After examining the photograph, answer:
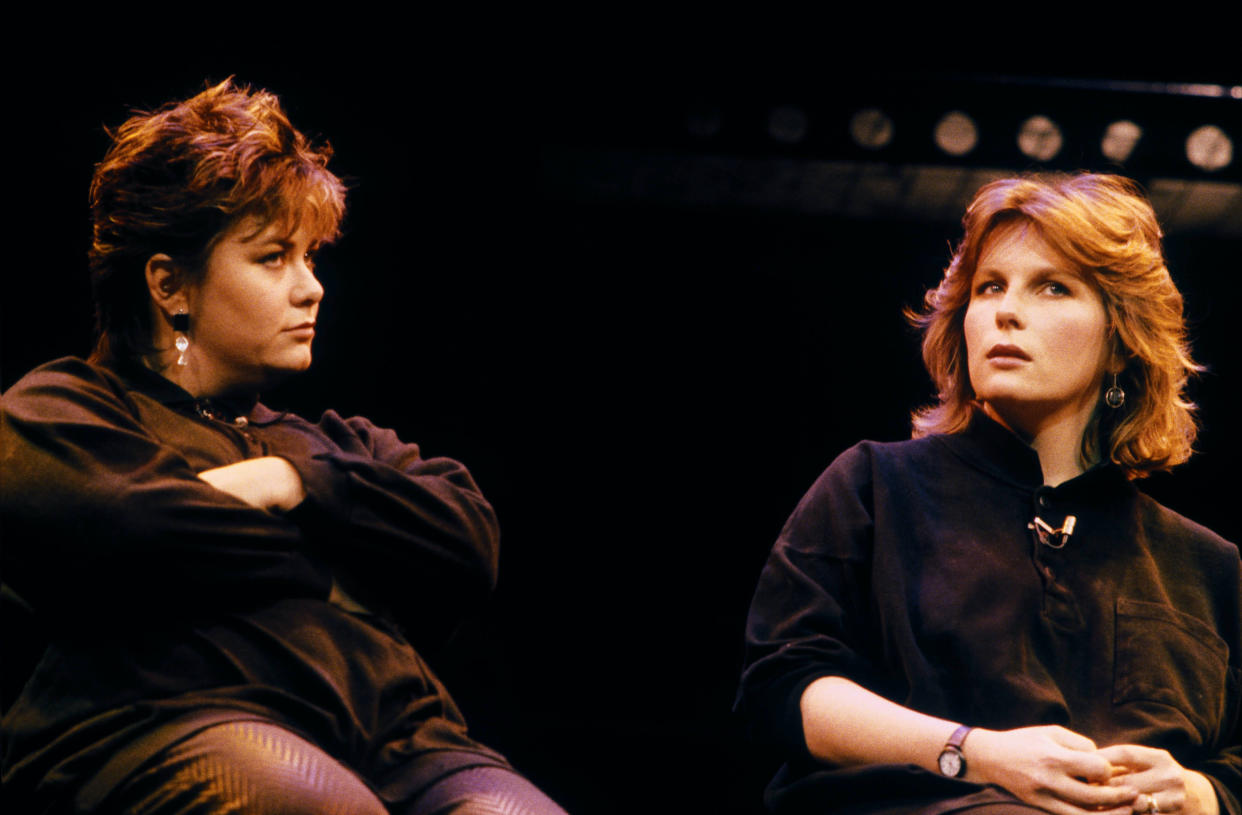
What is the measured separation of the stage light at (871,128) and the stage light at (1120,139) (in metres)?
0.49

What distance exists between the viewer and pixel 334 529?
1670 millimetres

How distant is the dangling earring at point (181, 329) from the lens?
1.83 m

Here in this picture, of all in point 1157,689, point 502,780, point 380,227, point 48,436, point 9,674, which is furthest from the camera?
point 380,227

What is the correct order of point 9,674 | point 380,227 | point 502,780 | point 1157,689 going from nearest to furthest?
point 502,780 → point 1157,689 → point 9,674 → point 380,227

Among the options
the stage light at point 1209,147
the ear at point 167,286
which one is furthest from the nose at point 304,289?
the stage light at point 1209,147

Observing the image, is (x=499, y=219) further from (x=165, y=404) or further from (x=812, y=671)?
(x=812, y=671)

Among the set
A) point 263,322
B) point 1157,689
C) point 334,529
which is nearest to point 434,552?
point 334,529

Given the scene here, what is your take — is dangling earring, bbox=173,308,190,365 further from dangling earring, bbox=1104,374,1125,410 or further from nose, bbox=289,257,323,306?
dangling earring, bbox=1104,374,1125,410

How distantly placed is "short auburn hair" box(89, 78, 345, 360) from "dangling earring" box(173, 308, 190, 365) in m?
0.04

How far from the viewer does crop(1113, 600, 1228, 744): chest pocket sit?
177 centimetres

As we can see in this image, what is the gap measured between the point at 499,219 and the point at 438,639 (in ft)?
5.05

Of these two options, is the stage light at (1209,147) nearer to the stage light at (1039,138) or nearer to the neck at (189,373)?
the stage light at (1039,138)

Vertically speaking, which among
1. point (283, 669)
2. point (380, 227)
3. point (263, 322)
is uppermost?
point (380, 227)

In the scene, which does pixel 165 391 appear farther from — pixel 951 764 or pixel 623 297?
pixel 623 297
